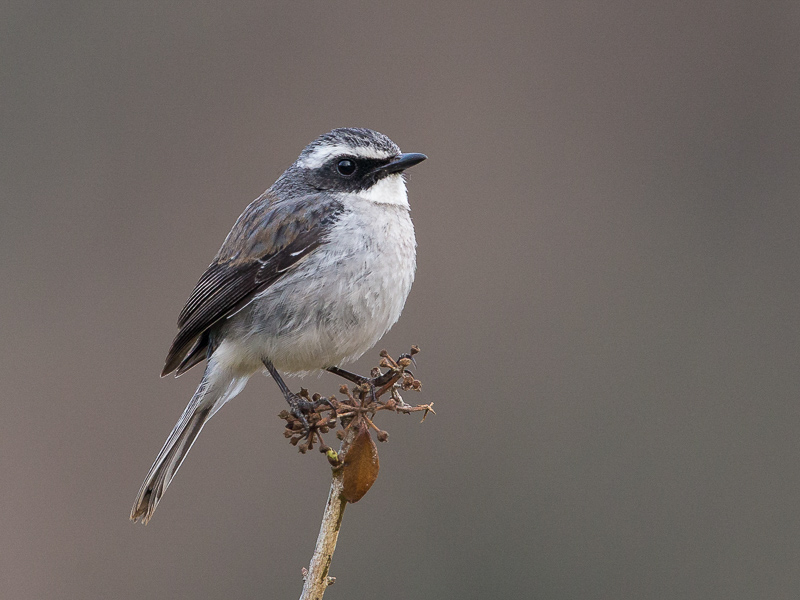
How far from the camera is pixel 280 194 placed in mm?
4633

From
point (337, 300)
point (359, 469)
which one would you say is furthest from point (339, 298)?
point (359, 469)

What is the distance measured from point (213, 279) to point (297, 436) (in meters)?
1.62

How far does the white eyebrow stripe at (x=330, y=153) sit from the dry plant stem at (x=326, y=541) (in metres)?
2.01

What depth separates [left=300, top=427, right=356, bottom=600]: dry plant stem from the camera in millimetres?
2402

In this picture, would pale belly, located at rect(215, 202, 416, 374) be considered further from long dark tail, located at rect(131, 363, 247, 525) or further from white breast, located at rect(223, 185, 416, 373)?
long dark tail, located at rect(131, 363, 247, 525)

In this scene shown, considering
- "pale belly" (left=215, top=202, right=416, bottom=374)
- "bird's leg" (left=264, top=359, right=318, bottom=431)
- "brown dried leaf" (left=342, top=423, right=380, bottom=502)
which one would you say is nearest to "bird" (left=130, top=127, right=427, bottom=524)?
"pale belly" (left=215, top=202, right=416, bottom=374)

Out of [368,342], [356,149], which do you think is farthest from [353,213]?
[368,342]

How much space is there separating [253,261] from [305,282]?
37cm

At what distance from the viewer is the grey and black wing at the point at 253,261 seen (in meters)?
4.22

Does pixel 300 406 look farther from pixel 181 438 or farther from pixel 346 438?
pixel 181 438

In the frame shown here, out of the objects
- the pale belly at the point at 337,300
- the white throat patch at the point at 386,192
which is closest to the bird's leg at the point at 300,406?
the pale belly at the point at 337,300

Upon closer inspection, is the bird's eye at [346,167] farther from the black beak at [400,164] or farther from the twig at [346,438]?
the twig at [346,438]

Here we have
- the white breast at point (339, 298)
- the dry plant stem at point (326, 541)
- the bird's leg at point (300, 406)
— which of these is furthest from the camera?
the white breast at point (339, 298)

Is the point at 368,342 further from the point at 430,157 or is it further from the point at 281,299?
the point at 430,157
